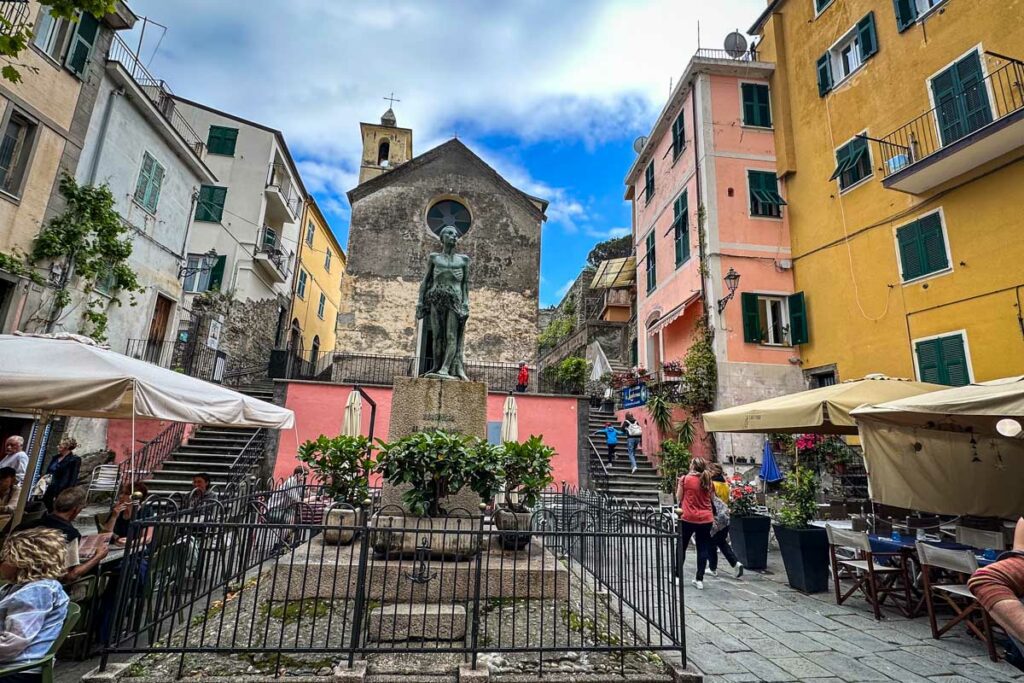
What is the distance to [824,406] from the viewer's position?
21.5 feet

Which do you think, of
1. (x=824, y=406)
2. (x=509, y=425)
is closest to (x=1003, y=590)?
(x=824, y=406)

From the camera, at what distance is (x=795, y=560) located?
6344 millimetres

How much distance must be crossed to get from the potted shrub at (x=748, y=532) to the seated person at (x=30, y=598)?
7767 millimetres

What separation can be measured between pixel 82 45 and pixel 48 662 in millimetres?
13164

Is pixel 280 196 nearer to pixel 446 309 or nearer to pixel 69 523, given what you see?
pixel 446 309

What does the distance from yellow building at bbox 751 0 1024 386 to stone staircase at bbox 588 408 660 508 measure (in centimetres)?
522

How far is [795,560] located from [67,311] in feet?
45.6

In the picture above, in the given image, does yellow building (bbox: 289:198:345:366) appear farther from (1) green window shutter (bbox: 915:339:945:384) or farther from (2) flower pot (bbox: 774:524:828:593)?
(1) green window shutter (bbox: 915:339:945:384)

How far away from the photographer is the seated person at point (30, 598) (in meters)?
2.39

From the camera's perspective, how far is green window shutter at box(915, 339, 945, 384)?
34.7ft

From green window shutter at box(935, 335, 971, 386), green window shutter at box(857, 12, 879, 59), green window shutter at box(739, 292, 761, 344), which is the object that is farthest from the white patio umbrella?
green window shutter at box(857, 12, 879, 59)

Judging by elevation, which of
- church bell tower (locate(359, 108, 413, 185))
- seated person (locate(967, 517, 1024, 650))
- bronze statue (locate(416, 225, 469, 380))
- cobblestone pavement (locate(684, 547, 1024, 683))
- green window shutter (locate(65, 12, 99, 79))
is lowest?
cobblestone pavement (locate(684, 547, 1024, 683))

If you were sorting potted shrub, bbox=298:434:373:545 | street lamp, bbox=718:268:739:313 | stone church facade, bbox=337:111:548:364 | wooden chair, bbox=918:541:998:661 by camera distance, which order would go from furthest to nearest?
stone church facade, bbox=337:111:548:364
street lamp, bbox=718:268:739:313
potted shrub, bbox=298:434:373:545
wooden chair, bbox=918:541:998:661

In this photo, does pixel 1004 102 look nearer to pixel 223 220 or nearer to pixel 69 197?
pixel 69 197
